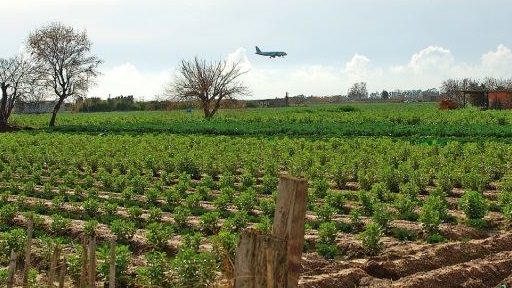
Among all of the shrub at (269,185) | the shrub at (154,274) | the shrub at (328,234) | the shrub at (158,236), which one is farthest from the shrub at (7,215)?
the shrub at (328,234)

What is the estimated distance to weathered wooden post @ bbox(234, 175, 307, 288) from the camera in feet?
15.7

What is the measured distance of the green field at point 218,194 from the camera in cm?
1104

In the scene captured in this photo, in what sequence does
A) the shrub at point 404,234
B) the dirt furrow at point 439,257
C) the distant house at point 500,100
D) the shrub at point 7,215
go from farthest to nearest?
the distant house at point 500,100
the shrub at point 7,215
the shrub at point 404,234
the dirt furrow at point 439,257

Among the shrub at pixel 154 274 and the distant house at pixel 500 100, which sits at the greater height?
the distant house at pixel 500 100

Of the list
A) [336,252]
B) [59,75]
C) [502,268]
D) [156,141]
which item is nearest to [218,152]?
[156,141]

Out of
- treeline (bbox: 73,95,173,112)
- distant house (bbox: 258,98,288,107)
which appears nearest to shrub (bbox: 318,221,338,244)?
treeline (bbox: 73,95,173,112)

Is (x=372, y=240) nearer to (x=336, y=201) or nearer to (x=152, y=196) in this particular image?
(x=336, y=201)

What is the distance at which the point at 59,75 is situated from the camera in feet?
180

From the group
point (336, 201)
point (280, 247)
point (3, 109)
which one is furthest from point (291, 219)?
point (3, 109)

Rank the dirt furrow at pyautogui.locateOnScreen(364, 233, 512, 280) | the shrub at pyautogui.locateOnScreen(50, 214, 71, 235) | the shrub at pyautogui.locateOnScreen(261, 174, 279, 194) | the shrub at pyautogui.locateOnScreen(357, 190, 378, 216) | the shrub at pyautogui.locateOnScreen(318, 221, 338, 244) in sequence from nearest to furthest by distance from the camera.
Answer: the dirt furrow at pyautogui.locateOnScreen(364, 233, 512, 280)
the shrub at pyautogui.locateOnScreen(318, 221, 338, 244)
the shrub at pyautogui.locateOnScreen(50, 214, 71, 235)
the shrub at pyautogui.locateOnScreen(357, 190, 378, 216)
the shrub at pyautogui.locateOnScreen(261, 174, 279, 194)

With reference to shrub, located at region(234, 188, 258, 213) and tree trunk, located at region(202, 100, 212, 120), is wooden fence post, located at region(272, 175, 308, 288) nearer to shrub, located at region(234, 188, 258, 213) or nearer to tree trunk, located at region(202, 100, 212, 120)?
shrub, located at region(234, 188, 258, 213)

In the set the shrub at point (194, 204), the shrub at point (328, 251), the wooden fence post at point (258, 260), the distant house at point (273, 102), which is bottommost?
the shrub at point (328, 251)

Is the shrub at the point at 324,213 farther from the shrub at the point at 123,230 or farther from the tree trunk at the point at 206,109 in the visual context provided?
the tree trunk at the point at 206,109

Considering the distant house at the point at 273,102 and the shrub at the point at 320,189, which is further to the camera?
the distant house at the point at 273,102
